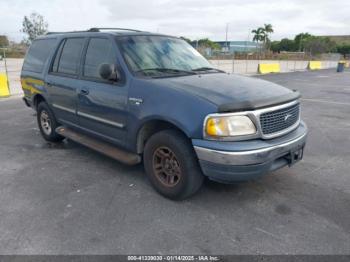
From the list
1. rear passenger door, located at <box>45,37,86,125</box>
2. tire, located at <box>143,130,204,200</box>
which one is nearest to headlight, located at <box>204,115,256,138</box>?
tire, located at <box>143,130,204,200</box>

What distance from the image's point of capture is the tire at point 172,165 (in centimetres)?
323

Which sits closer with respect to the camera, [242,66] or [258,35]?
[242,66]

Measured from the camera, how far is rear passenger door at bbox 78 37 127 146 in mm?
3832

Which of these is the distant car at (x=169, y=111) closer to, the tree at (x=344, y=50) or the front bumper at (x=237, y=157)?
the front bumper at (x=237, y=157)

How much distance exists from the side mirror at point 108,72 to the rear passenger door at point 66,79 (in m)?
0.94

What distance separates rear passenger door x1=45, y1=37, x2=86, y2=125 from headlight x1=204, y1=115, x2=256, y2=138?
2.34 m

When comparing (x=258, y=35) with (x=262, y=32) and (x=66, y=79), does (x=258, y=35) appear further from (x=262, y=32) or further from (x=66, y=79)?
(x=66, y=79)

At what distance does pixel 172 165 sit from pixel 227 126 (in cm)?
85

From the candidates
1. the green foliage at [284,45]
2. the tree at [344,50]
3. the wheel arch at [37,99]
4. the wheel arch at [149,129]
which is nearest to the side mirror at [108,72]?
the wheel arch at [149,129]

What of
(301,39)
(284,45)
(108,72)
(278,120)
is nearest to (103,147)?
(108,72)

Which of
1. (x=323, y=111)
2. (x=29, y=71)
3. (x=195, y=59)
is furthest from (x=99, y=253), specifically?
(x=323, y=111)

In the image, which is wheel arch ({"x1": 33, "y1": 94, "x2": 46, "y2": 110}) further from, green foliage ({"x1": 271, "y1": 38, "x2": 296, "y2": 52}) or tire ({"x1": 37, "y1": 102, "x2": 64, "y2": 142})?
green foliage ({"x1": 271, "y1": 38, "x2": 296, "y2": 52})

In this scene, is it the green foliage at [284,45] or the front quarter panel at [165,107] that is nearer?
→ the front quarter panel at [165,107]

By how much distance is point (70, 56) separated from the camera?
4.74 meters
